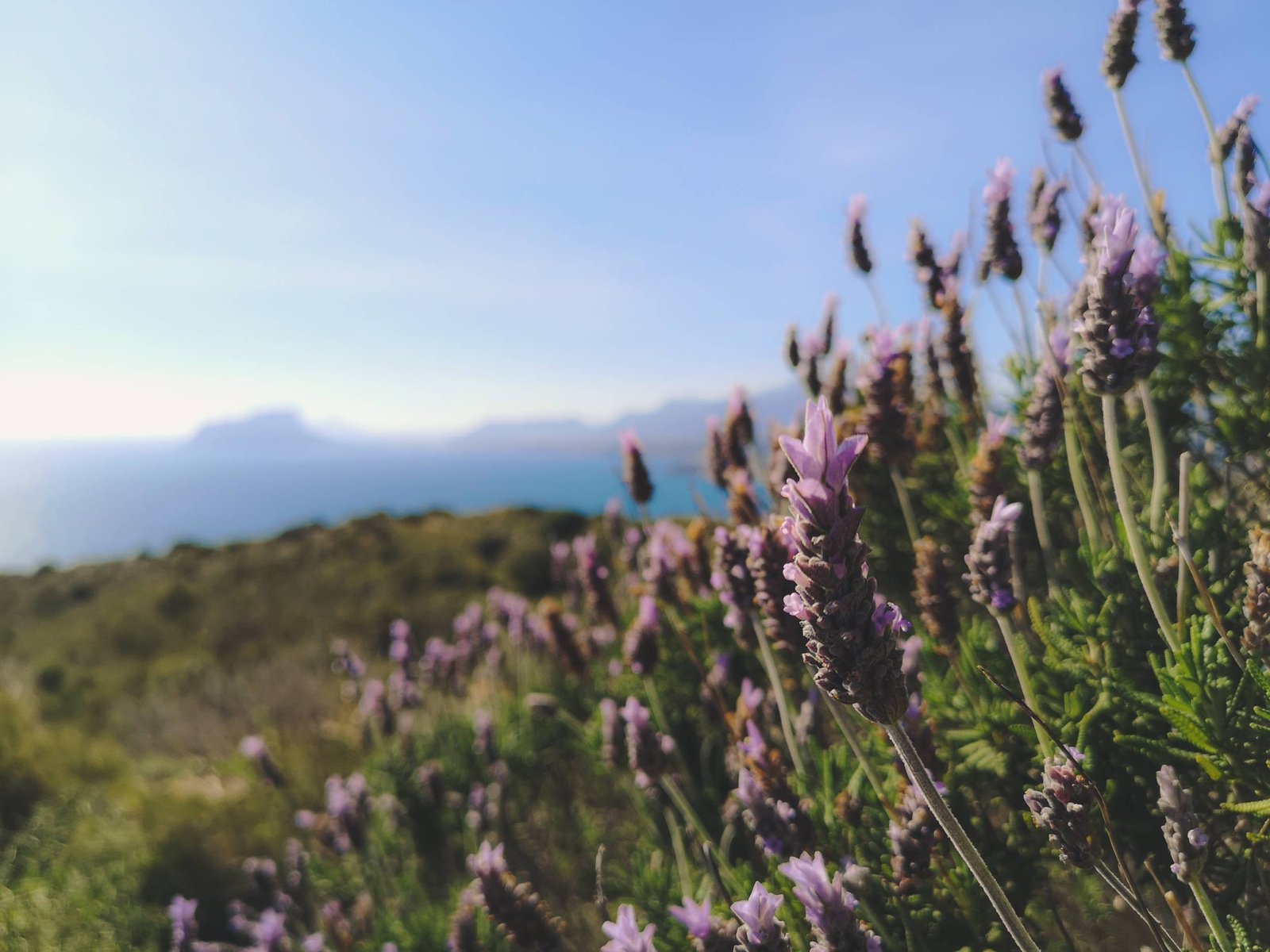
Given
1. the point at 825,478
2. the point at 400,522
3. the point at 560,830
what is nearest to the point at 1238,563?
the point at 825,478

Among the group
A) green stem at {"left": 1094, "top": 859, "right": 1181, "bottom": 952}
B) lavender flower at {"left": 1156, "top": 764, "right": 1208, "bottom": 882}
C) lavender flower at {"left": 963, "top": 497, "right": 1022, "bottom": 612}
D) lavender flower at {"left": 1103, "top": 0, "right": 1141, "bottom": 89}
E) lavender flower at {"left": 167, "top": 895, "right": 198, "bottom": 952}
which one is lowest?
lavender flower at {"left": 167, "top": 895, "right": 198, "bottom": 952}

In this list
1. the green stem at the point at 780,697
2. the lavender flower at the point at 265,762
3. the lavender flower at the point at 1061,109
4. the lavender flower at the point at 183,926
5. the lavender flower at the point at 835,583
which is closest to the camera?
the lavender flower at the point at 835,583

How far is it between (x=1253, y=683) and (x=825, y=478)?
1.12m

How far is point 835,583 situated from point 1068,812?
651 millimetres

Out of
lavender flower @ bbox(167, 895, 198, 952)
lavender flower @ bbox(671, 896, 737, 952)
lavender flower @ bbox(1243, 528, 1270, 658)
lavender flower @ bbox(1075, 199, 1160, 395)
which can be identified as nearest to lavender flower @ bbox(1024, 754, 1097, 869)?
lavender flower @ bbox(1243, 528, 1270, 658)

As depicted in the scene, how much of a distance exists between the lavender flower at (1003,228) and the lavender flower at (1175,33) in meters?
0.53

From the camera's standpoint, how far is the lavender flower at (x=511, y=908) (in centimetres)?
190

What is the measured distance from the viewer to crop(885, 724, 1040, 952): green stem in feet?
3.05

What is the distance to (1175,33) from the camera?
7.25 ft

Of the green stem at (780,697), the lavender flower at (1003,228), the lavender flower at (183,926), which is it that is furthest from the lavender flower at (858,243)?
the lavender flower at (183,926)

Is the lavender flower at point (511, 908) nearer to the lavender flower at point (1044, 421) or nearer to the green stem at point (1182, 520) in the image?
the green stem at point (1182, 520)

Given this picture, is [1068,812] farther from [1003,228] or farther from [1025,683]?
[1003,228]

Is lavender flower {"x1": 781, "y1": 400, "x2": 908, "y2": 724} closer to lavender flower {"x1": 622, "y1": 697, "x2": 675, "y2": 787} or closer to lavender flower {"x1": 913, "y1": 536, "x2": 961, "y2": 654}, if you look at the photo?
lavender flower {"x1": 913, "y1": 536, "x2": 961, "y2": 654}

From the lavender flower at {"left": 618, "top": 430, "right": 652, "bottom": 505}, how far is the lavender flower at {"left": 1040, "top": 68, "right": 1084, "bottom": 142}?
1.93 metres
